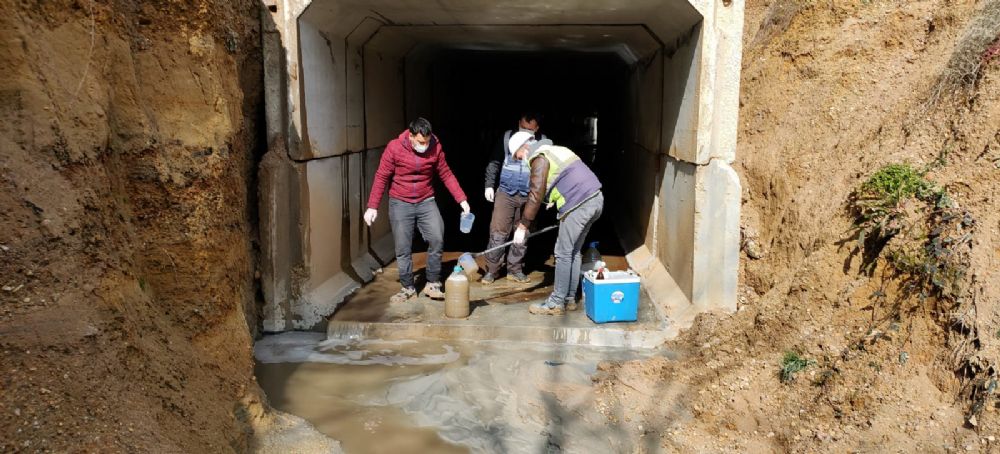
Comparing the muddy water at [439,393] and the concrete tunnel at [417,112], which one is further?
the concrete tunnel at [417,112]

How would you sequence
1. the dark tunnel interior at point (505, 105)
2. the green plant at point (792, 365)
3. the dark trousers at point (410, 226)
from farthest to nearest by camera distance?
the dark tunnel interior at point (505, 105), the dark trousers at point (410, 226), the green plant at point (792, 365)

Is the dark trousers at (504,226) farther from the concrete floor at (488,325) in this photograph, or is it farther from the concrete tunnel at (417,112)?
the concrete tunnel at (417,112)

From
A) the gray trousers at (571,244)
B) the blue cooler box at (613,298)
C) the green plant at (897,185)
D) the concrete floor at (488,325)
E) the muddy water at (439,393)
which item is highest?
the green plant at (897,185)

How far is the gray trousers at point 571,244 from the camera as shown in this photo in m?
7.04

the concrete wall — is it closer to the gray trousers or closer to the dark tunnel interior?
the gray trousers

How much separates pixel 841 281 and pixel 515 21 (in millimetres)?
4901

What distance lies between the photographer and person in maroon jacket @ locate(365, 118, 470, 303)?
737cm

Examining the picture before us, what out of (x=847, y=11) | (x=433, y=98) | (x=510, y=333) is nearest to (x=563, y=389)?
(x=510, y=333)

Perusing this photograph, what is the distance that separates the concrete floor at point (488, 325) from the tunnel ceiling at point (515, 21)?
2.89 meters

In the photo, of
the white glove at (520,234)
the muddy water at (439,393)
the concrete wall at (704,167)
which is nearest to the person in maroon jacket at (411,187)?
the white glove at (520,234)

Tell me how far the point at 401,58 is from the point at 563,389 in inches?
251

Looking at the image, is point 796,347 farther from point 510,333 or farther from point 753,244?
point 510,333

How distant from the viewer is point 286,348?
672 cm

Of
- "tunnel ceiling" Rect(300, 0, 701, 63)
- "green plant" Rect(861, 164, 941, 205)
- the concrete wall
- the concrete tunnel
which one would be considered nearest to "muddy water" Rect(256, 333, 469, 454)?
the concrete tunnel
